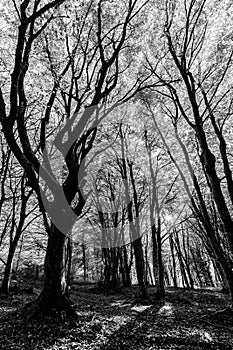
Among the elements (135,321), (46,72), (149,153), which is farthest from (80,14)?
(135,321)

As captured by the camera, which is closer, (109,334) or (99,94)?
(109,334)

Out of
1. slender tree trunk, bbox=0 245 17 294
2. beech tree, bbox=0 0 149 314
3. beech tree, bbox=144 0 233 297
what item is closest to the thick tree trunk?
beech tree, bbox=0 0 149 314

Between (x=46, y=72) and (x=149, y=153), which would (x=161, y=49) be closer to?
(x=46, y=72)

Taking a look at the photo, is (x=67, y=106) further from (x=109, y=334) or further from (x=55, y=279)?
(x=109, y=334)

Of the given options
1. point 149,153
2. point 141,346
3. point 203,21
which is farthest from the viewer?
point 149,153

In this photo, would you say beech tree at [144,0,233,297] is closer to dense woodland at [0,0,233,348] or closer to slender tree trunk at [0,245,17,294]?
dense woodland at [0,0,233,348]

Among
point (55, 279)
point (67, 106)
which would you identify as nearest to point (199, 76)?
point (67, 106)

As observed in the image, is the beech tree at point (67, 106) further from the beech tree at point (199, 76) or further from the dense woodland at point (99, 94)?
the beech tree at point (199, 76)

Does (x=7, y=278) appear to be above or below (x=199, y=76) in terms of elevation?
below

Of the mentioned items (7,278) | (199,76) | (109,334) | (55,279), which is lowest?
(109,334)

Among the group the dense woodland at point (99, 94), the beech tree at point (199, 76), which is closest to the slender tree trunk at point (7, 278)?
the dense woodland at point (99, 94)

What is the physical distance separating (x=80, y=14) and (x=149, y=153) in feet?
30.5

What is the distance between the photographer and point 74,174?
855 centimetres

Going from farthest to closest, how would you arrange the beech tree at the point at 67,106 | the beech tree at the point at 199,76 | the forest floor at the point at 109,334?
the beech tree at the point at 199,76, the beech tree at the point at 67,106, the forest floor at the point at 109,334
